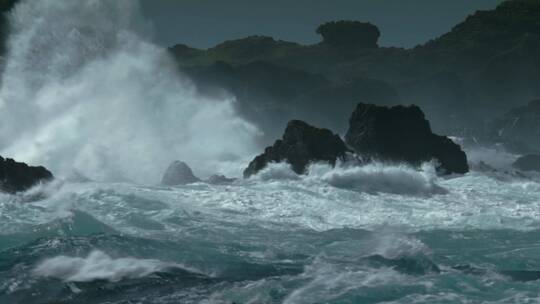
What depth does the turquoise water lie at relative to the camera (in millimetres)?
13180

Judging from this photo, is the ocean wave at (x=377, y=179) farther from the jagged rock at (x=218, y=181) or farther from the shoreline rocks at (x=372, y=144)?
the jagged rock at (x=218, y=181)

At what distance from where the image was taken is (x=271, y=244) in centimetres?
1764

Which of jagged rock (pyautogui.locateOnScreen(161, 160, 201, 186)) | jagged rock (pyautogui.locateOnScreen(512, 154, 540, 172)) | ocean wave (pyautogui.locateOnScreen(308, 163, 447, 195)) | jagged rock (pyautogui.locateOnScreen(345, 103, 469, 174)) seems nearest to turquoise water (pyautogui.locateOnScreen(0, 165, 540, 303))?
ocean wave (pyautogui.locateOnScreen(308, 163, 447, 195))

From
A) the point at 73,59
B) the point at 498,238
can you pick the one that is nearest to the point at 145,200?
the point at 498,238

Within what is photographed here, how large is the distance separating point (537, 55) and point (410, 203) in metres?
76.7

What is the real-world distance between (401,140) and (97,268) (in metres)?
25.2

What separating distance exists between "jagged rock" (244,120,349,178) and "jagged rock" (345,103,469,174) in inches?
105

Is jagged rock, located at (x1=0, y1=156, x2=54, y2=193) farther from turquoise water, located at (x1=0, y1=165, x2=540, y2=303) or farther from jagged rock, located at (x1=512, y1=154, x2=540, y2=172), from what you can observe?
jagged rock, located at (x1=512, y1=154, x2=540, y2=172)

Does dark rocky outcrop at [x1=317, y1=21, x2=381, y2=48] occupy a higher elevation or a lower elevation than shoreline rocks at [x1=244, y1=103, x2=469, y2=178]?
higher

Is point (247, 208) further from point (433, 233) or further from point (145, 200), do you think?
point (433, 233)

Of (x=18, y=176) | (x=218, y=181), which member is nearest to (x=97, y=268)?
(x=18, y=176)

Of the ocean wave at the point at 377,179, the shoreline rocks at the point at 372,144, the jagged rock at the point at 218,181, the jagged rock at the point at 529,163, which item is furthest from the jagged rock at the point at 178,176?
the jagged rock at the point at 529,163

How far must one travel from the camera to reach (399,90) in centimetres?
9400

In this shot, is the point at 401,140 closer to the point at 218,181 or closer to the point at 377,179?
the point at 377,179
